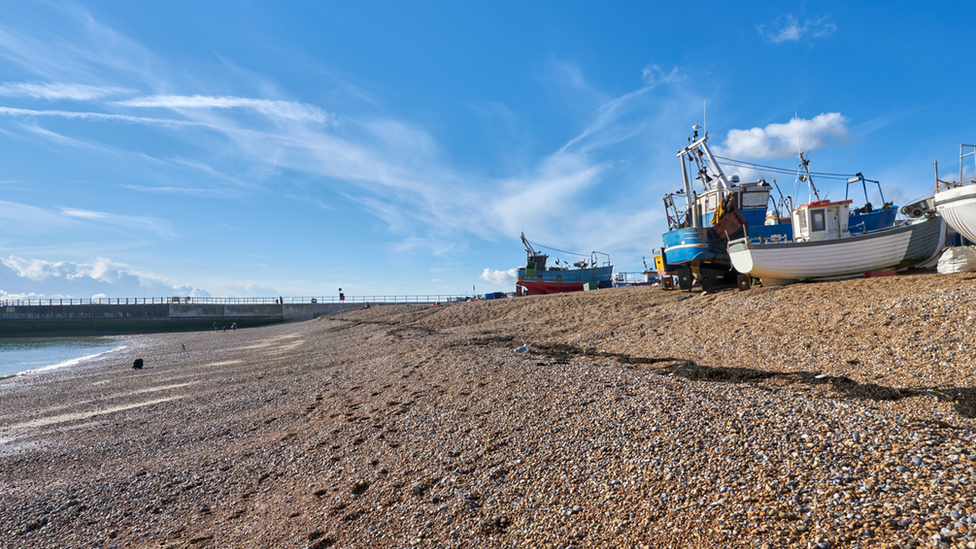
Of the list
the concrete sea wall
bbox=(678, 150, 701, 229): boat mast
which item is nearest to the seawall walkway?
the concrete sea wall

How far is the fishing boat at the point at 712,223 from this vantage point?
24.1 metres

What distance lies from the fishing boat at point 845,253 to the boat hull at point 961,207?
98.0 inches

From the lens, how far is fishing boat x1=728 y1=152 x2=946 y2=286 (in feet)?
60.0

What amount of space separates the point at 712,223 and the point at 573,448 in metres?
23.0

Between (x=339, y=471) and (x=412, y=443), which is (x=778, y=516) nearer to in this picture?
(x=412, y=443)

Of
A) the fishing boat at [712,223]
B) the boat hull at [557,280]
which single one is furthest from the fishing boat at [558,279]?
the fishing boat at [712,223]

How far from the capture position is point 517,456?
654cm

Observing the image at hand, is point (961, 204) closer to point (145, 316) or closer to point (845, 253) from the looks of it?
point (845, 253)

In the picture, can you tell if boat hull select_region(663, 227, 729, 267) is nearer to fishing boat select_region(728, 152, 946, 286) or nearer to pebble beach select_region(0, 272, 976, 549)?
fishing boat select_region(728, 152, 946, 286)

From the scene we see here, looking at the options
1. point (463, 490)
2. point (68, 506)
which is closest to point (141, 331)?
point (68, 506)

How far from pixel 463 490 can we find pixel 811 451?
427 cm

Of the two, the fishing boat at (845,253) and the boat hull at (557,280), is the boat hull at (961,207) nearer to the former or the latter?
the fishing boat at (845,253)

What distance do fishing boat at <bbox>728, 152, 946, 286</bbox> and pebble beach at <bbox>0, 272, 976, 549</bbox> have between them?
3.96 m

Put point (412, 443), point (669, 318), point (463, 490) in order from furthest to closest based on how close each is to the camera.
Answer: point (669, 318) → point (412, 443) → point (463, 490)
